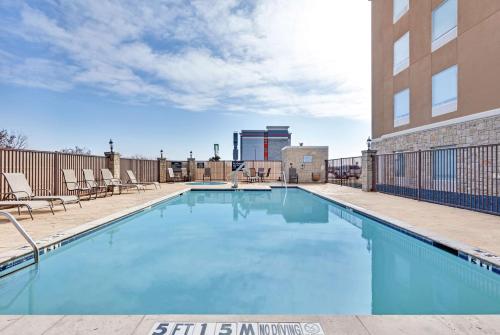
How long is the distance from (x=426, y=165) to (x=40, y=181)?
43.6 ft

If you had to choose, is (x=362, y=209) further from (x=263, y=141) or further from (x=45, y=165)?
(x=263, y=141)

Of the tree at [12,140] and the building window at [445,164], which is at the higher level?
the tree at [12,140]

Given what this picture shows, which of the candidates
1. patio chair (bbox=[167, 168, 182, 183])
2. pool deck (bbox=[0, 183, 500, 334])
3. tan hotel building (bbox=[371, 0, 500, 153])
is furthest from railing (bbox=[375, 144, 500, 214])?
patio chair (bbox=[167, 168, 182, 183])

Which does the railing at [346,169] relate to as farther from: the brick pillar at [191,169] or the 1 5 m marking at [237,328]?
the 1 5 m marking at [237,328]

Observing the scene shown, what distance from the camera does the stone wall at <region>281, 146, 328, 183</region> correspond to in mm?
16594

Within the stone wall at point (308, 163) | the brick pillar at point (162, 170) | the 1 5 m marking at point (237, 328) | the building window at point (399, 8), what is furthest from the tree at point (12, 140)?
the 1 5 m marking at point (237, 328)

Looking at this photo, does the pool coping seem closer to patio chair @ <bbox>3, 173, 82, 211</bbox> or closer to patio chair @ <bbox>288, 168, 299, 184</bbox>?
patio chair @ <bbox>3, 173, 82, 211</bbox>

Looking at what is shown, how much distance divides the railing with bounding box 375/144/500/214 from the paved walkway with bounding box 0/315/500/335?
5.32 meters

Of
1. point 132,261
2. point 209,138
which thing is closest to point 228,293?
point 132,261

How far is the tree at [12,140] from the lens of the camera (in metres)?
25.0

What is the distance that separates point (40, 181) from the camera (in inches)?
321

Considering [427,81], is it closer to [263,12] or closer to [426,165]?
[426,165]

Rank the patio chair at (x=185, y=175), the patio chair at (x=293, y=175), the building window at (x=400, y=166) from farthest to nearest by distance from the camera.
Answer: the patio chair at (x=185, y=175), the patio chair at (x=293, y=175), the building window at (x=400, y=166)

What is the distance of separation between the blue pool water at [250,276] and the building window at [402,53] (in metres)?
10.1
